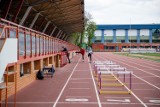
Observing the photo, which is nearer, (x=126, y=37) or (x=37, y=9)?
(x=37, y=9)

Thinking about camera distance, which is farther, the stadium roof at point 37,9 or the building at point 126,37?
the building at point 126,37

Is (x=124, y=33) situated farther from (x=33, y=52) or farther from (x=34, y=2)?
(x=33, y=52)

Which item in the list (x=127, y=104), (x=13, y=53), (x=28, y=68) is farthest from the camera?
(x=28, y=68)

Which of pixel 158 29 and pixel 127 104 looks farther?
pixel 158 29

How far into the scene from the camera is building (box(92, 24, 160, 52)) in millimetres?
122188

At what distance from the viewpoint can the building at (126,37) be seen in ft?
401

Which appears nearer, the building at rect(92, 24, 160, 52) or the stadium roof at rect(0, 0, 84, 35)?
the stadium roof at rect(0, 0, 84, 35)

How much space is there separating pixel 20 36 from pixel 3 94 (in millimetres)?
3204

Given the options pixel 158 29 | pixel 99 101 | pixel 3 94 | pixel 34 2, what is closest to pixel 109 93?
pixel 99 101

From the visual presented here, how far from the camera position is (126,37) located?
124625mm

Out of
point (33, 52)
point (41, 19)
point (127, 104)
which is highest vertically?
point (41, 19)

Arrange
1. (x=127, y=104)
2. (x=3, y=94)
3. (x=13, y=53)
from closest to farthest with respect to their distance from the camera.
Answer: (x=13, y=53), (x=127, y=104), (x=3, y=94)

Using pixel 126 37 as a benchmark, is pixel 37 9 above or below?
above

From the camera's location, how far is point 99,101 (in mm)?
11047
